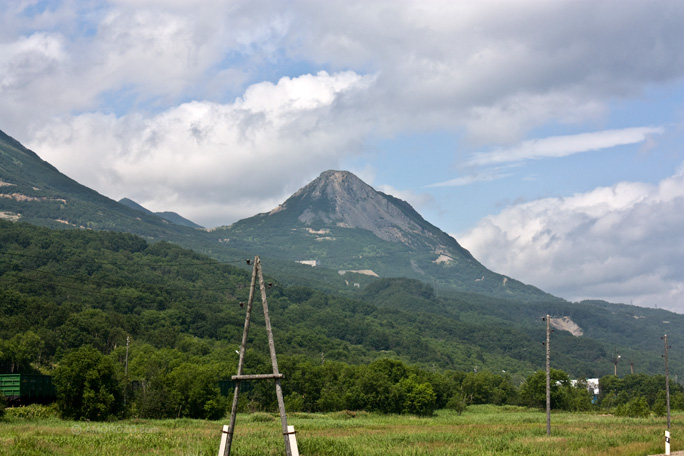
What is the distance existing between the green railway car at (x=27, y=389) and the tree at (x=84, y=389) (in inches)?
237

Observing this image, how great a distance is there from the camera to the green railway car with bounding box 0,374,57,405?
265ft

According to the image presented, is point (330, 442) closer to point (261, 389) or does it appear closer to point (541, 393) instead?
point (261, 389)

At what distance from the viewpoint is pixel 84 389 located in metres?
78.3

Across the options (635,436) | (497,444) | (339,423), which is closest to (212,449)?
(497,444)

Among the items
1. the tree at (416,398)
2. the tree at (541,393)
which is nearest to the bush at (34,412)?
the tree at (416,398)

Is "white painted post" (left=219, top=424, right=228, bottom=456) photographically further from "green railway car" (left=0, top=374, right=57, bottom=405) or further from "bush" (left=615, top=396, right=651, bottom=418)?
"bush" (left=615, top=396, right=651, bottom=418)

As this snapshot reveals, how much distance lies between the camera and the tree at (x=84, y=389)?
3059 inches

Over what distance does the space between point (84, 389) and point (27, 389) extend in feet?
32.9

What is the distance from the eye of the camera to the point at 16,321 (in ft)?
535

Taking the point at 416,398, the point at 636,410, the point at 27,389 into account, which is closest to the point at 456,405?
the point at 416,398

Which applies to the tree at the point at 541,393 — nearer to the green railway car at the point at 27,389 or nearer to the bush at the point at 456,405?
the bush at the point at 456,405

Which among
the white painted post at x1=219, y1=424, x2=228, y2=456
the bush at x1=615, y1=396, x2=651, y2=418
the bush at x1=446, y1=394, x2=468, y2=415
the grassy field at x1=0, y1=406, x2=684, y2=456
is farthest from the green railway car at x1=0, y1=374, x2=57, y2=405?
the bush at x1=615, y1=396, x2=651, y2=418

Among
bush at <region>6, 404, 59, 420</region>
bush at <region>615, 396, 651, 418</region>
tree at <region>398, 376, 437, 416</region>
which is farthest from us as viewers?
tree at <region>398, 376, 437, 416</region>

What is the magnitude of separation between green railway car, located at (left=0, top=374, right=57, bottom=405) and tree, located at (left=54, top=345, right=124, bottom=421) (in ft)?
19.7
